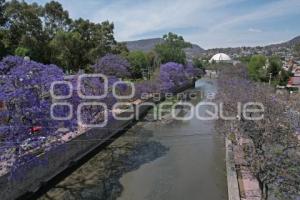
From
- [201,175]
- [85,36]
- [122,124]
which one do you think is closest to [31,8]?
[85,36]

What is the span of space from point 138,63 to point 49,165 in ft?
131

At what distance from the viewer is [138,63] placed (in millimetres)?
54344

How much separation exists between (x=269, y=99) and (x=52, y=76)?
7.37 meters

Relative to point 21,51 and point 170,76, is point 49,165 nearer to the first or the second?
point 21,51

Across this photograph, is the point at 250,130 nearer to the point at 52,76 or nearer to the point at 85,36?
the point at 52,76

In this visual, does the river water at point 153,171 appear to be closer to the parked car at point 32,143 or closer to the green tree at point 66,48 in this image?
the parked car at point 32,143

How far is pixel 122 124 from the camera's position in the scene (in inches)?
1014

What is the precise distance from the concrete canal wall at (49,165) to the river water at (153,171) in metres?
0.51

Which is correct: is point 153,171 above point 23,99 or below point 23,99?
below

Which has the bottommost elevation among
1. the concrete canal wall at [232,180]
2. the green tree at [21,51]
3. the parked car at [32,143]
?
the concrete canal wall at [232,180]

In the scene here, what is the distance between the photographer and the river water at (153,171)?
1452 cm

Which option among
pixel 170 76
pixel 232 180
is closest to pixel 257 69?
pixel 170 76

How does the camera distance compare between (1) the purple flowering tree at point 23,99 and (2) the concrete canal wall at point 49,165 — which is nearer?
(1) the purple flowering tree at point 23,99

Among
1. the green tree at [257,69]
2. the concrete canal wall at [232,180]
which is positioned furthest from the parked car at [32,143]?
the green tree at [257,69]
